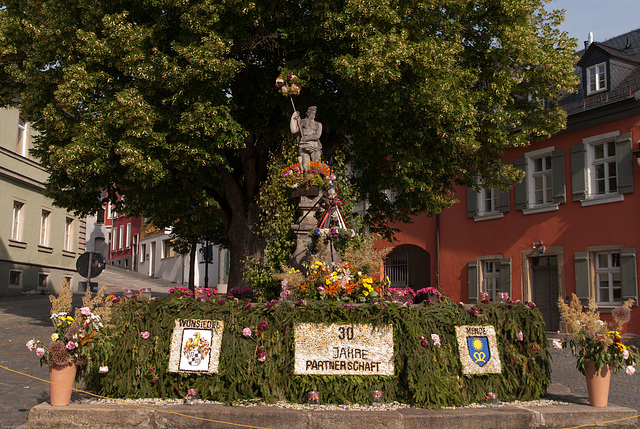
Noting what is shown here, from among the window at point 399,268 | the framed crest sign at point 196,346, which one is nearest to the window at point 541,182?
the window at point 399,268

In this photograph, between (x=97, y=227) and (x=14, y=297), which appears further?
(x=97, y=227)

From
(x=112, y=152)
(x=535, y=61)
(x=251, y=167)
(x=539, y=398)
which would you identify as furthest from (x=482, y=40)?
(x=539, y=398)

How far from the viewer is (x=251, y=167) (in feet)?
52.5

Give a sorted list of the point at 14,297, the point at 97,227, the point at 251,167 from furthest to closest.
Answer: the point at 97,227, the point at 14,297, the point at 251,167

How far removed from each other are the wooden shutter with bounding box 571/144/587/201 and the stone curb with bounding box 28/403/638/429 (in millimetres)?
13620

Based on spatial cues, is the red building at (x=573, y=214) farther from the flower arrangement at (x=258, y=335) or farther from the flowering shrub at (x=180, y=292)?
the flowering shrub at (x=180, y=292)

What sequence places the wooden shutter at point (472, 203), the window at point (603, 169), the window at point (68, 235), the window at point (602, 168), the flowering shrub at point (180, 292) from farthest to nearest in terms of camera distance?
the window at point (68, 235) < the wooden shutter at point (472, 203) < the window at point (603, 169) < the window at point (602, 168) < the flowering shrub at point (180, 292)

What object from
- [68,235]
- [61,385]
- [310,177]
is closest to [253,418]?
[61,385]

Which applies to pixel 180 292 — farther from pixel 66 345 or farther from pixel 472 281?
pixel 472 281

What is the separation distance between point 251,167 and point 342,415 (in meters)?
10.0

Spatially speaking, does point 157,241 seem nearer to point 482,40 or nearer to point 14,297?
point 14,297

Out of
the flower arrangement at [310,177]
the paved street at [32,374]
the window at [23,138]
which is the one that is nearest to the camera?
the paved street at [32,374]

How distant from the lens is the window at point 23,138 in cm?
2500

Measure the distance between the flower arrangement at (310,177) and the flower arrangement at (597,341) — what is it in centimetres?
428
